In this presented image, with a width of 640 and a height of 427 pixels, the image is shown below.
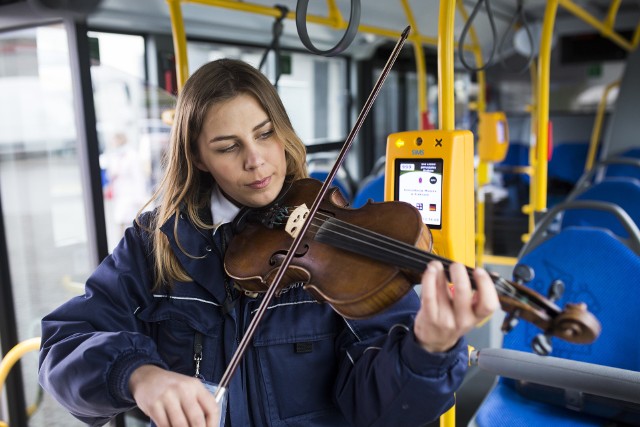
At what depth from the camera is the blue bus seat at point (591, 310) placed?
1.99 metres

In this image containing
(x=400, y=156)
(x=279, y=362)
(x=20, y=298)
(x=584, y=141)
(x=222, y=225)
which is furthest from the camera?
(x=584, y=141)

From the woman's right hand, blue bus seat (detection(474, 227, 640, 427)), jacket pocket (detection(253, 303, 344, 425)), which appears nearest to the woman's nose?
jacket pocket (detection(253, 303, 344, 425))

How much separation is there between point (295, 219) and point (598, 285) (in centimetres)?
133

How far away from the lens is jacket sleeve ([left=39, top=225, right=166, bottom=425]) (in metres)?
1.10

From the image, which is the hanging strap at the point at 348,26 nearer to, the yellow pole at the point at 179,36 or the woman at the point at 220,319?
the woman at the point at 220,319

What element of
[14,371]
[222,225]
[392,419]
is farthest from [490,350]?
[14,371]

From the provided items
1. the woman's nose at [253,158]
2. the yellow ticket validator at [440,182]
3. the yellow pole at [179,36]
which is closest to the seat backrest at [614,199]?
the yellow ticket validator at [440,182]

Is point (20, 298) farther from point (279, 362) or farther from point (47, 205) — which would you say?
point (279, 362)

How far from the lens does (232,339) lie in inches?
50.1

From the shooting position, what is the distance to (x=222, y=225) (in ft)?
4.65

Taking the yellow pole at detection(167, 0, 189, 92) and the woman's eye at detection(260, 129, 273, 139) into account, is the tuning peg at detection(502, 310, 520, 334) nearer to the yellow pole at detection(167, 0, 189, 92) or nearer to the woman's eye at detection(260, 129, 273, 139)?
the woman's eye at detection(260, 129, 273, 139)

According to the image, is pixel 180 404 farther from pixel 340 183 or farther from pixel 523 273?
pixel 340 183

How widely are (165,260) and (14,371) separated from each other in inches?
75.4

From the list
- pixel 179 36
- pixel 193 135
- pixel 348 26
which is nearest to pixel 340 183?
pixel 179 36
